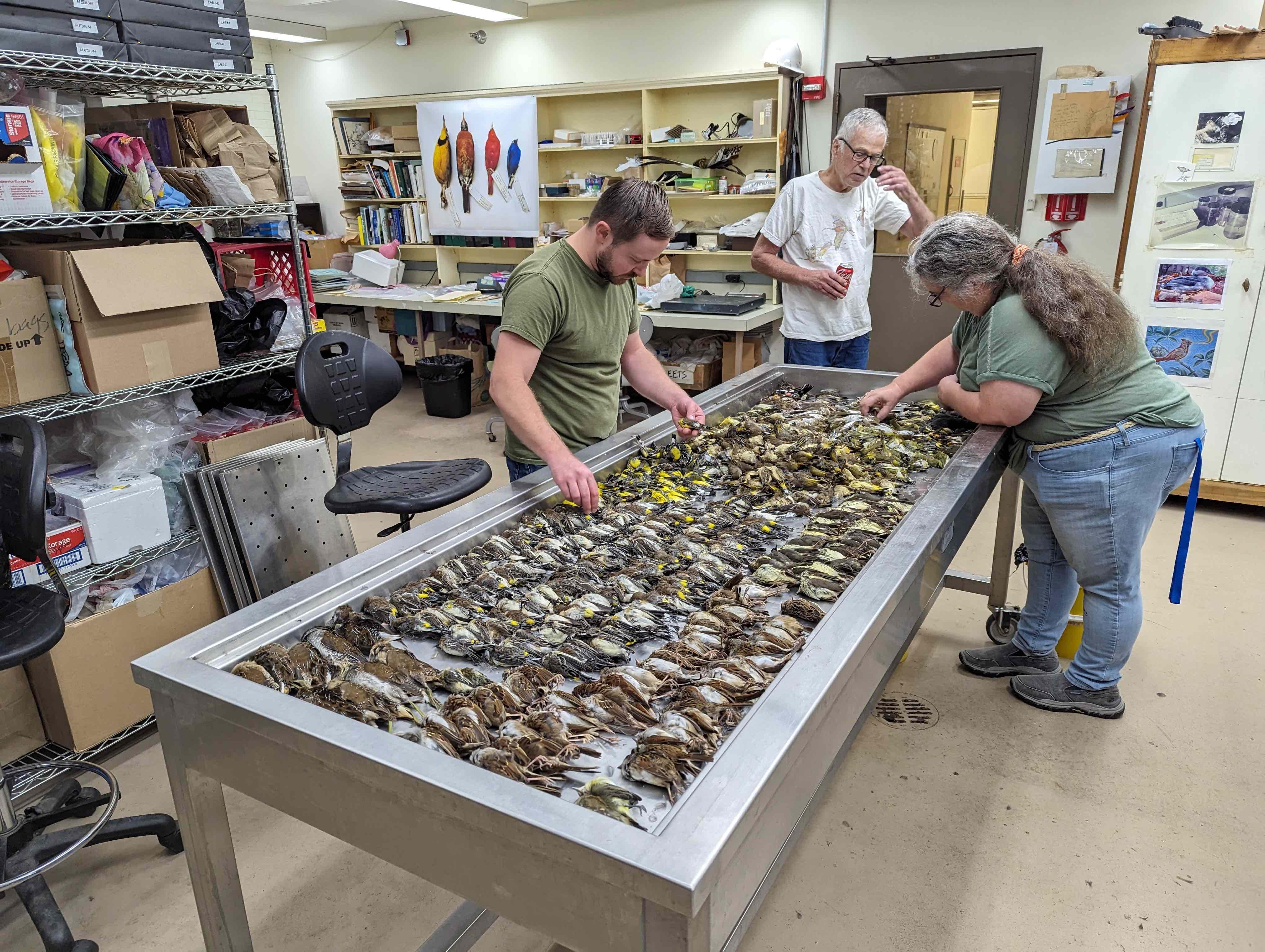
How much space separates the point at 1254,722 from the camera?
8.65 feet

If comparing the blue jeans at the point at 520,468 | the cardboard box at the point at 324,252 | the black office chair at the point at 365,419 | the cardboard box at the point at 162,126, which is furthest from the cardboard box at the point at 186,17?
the cardboard box at the point at 324,252

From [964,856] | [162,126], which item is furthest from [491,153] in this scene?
[964,856]

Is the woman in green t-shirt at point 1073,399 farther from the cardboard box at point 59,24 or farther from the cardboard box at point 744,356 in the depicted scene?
the cardboard box at point 744,356

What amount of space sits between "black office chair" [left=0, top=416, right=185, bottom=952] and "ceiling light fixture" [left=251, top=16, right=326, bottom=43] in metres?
5.89

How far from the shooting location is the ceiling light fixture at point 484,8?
5539mm

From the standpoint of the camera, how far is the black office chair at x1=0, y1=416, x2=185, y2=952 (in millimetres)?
1736

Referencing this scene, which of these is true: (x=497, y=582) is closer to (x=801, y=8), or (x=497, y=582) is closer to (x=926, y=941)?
(x=926, y=941)

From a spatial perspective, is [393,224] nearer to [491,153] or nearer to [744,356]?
[491,153]

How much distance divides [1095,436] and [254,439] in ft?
8.48

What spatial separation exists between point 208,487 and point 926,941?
234cm

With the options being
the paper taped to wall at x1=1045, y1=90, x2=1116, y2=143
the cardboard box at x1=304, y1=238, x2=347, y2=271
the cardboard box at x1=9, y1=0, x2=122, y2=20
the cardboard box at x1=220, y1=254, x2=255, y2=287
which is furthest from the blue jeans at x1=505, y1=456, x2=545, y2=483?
the cardboard box at x1=304, y1=238, x2=347, y2=271

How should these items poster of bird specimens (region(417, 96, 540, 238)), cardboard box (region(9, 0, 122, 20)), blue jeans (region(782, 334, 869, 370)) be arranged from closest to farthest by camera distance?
cardboard box (region(9, 0, 122, 20)) → blue jeans (region(782, 334, 869, 370)) → poster of bird specimens (region(417, 96, 540, 238))

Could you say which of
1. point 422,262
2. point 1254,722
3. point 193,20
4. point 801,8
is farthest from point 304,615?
point 422,262

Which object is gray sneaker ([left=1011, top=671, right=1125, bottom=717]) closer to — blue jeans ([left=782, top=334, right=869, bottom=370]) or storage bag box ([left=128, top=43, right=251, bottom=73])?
blue jeans ([left=782, top=334, right=869, bottom=370])
